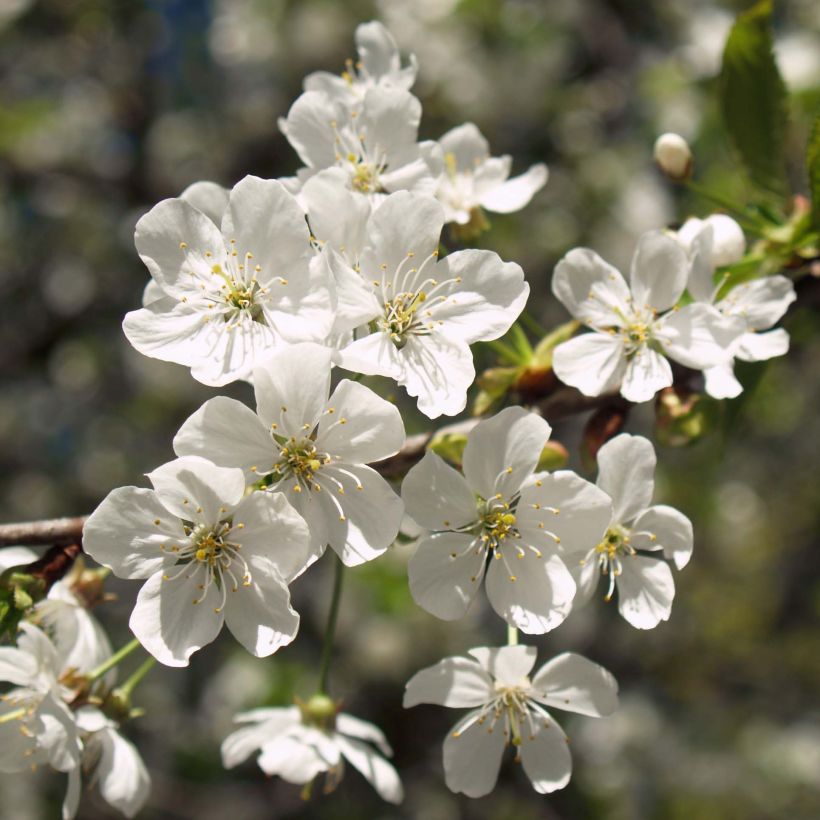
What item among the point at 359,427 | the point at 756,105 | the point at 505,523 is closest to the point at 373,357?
the point at 359,427

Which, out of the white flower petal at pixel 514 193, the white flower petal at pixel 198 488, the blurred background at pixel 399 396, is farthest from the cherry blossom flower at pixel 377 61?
the blurred background at pixel 399 396

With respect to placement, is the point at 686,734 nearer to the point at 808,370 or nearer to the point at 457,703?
the point at 808,370

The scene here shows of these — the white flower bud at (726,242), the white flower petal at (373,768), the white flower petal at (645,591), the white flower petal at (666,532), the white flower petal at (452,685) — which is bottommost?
the white flower petal at (373,768)

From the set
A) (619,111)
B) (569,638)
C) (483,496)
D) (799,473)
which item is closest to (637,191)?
(619,111)

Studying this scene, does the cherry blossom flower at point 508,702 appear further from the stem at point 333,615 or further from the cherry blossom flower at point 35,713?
the cherry blossom flower at point 35,713

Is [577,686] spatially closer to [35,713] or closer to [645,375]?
[645,375]
